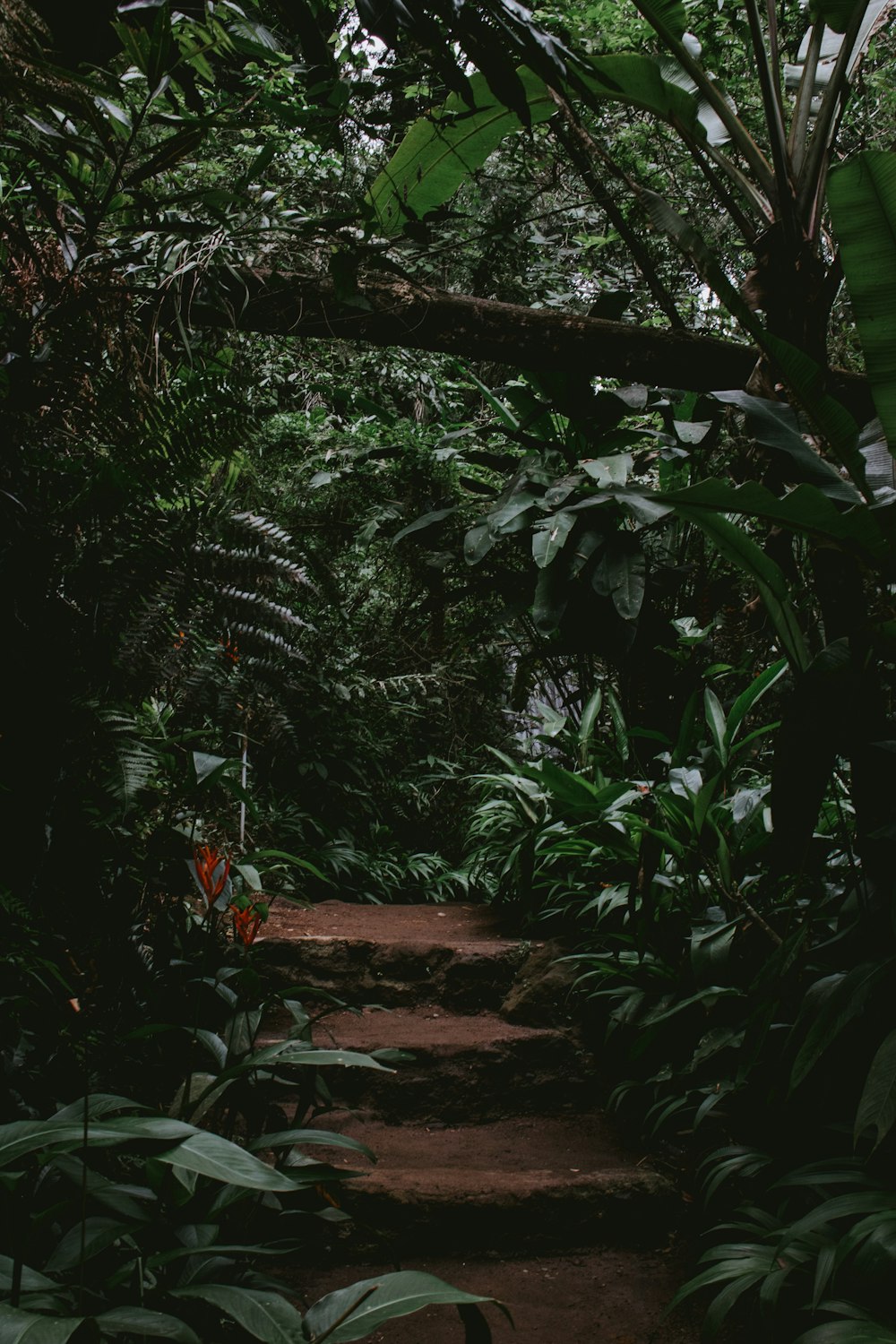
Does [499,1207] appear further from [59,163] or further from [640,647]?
[59,163]

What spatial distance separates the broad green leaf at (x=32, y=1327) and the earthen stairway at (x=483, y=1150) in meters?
0.54

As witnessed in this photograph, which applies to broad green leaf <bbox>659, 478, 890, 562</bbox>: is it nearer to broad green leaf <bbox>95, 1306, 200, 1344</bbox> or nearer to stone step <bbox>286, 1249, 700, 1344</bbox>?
broad green leaf <bbox>95, 1306, 200, 1344</bbox>

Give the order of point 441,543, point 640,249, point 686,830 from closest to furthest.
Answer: point 686,830 → point 640,249 → point 441,543

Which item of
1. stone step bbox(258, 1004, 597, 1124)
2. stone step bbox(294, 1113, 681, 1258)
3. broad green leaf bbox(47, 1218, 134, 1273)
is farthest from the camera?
stone step bbox(258, 1004, 597, 1124)

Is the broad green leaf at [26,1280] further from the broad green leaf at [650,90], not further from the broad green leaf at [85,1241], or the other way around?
the broad green leaf at [650,90]

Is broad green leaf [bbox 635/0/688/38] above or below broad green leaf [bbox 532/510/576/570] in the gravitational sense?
above

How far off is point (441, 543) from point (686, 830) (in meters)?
2.47

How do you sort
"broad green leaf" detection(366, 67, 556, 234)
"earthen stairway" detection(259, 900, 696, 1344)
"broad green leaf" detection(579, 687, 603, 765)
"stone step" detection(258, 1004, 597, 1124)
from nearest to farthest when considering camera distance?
"earthen stairway" detection(259, 900, 696, 1344) → "stone step" detection(258, 1004, 597, 1124) → "broad green leaf" detection(366, 67, 556, 234) → "broad green leaf" detection(579, 687, 603, 765)

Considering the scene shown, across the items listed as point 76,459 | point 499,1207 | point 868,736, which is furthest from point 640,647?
point 76,459

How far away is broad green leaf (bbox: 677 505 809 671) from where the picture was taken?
162 cm

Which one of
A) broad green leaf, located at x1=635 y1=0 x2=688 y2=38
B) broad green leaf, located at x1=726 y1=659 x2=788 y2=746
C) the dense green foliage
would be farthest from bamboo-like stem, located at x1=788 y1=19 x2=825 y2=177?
broad green leaf, located at x1=726 y1=659 x2=788 y2=746

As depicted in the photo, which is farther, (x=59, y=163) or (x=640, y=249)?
(x=640, y=249)

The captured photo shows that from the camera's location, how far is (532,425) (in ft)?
12.0

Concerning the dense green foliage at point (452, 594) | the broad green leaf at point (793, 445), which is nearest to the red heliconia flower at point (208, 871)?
the dense green foliage at point (452, 594)
